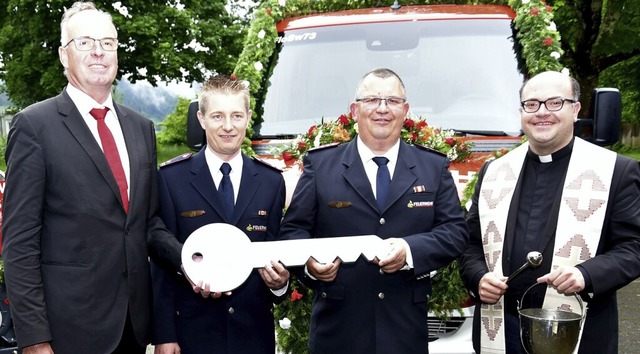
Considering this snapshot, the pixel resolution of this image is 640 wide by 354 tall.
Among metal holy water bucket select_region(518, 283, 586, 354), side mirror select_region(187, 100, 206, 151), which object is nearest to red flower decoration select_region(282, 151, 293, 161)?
side mirror select_region(187, 100, 206, 151)

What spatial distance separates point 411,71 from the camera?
4871mm

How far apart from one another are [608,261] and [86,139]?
2.12 metres

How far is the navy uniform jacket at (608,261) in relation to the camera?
2.98 metres

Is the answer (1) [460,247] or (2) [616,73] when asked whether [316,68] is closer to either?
(1) [460,247]

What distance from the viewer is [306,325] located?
144 inches

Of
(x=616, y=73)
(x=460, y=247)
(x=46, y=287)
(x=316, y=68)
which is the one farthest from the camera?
(x=616, y=73)

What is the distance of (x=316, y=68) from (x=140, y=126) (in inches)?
83.4

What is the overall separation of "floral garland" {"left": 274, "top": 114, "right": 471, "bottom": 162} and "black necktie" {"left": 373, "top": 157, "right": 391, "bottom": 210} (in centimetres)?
63

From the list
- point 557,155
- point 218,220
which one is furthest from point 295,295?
point 557,155

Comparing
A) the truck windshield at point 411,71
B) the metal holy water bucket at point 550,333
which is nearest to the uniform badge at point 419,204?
the metal holy water bucket at point 550,333

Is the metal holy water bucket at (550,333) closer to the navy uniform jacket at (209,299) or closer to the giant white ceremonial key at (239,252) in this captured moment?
the giant white ceremonial key at (239,252)

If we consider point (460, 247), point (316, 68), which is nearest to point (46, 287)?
point (460, 247)

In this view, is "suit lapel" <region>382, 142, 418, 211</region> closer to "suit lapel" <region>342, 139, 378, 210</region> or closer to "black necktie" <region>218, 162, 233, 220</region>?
"suit lapel" <region>342, 139, 378, 210</region>

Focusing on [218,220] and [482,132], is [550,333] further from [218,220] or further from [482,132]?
[482,132]
